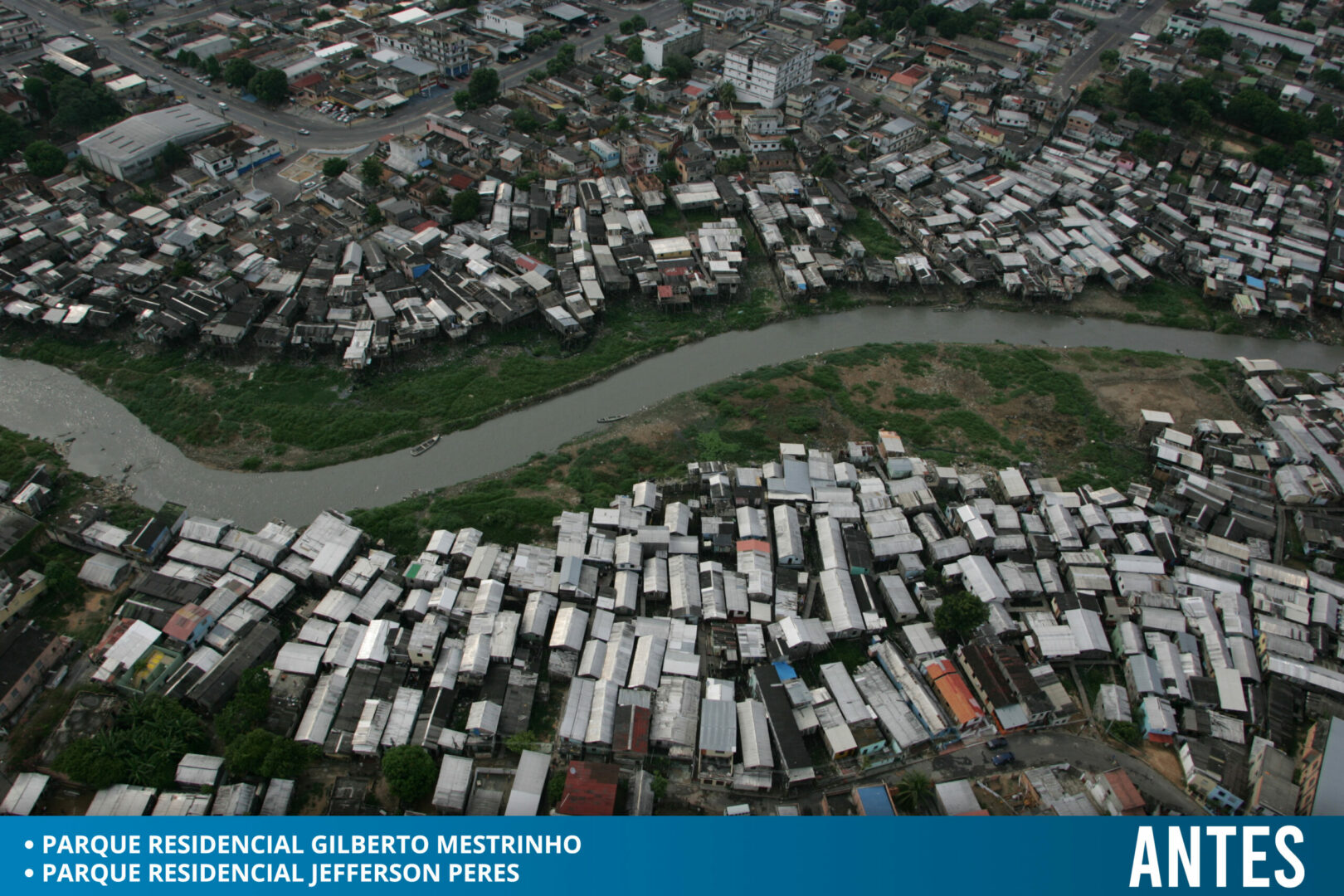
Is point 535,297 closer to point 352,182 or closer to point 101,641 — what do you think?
point 352,182

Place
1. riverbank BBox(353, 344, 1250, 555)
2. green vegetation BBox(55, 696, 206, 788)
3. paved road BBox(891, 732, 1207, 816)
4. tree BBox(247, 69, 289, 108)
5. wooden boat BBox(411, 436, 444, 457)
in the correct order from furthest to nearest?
tree BBox(247, 69, 289, 108)
wooden boat BBox(411, 436, 444, 457)
riverbank BBox(353, 344, 1250, 555)
paved road BBox(891, 732, 1207, 816)
green vegetation BBox(55, 696, 206, 788)

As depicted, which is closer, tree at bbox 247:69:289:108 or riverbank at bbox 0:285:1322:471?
riverbank at bbox 0:285:1322:471

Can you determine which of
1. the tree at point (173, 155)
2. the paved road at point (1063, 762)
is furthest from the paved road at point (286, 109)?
the paved road at point (1063, 762)

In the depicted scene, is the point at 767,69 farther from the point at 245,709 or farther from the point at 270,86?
the point at 245,709

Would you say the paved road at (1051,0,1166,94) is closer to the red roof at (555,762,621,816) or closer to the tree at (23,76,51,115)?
the red roof at (555,762,621,816)

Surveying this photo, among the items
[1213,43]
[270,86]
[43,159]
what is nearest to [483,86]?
[270,86]

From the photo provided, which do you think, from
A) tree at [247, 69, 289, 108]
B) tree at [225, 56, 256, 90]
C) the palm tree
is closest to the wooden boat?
the palm tree

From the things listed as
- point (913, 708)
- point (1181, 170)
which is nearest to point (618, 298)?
point (913, 708)
